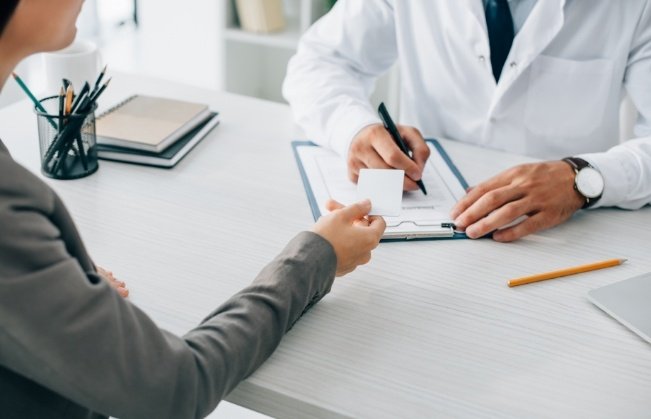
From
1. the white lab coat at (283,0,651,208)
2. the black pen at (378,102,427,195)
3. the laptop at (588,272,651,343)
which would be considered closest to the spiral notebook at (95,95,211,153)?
the white lab coat at (283,0,651,208)

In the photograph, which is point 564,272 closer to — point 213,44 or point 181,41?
point 213,44

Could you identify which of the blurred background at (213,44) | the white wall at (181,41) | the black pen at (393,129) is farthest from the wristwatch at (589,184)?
the white wall at (181,41)

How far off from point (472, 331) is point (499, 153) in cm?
57

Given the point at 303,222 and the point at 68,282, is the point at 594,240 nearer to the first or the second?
the point at 303,222

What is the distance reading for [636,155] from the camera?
127 cm

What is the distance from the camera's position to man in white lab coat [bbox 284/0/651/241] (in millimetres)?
1249

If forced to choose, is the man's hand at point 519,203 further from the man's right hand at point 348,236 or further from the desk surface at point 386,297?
the man's right hand at point 348,236

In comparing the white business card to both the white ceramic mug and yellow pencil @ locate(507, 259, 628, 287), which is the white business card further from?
the white ceramic mug

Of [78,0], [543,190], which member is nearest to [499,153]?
[543,190]

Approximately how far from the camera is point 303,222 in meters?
1.10

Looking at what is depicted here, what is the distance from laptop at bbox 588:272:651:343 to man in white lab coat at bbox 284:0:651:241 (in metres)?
0.22

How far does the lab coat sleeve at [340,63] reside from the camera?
141 centimetres

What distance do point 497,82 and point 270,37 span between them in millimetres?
1349

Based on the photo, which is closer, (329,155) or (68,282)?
(68,282)
